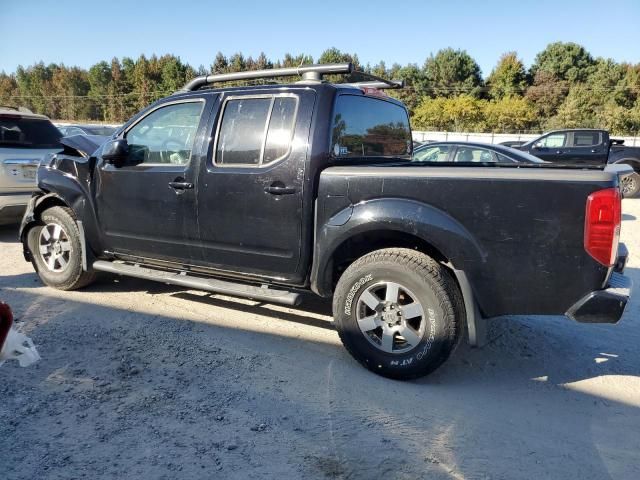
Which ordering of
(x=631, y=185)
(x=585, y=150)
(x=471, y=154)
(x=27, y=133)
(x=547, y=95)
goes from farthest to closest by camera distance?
(x=547, y=95) → (x=585, y=150) → (x=631, y=185) → (x=471, y=154) → (x=27, y=133)

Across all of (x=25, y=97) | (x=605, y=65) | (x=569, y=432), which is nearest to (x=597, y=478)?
(x=569, y=432)

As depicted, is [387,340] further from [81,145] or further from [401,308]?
[81,145]

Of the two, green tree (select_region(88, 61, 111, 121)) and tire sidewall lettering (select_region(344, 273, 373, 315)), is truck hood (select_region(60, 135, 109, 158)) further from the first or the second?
green tree (select_region(88, 61, 111, 121))

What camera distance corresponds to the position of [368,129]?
163 inches

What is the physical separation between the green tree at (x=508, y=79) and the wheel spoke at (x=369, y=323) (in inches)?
2489

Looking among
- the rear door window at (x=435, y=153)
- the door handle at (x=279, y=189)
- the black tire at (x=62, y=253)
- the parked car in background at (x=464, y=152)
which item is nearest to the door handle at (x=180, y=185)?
the door handle at (x=279, y=189)

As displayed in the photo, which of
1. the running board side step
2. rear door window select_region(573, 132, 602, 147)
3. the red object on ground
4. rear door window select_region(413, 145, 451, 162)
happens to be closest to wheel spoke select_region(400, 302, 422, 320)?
the running board side step

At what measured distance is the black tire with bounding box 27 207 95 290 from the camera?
479 centimetres

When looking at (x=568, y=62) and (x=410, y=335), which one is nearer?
(x=410, y=335)

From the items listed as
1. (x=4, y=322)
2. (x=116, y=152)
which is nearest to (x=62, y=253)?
(x=116, y=152)

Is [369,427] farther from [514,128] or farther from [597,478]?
[514,128]

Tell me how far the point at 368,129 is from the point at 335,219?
3.55ft

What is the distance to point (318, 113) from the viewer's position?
11.8 ft

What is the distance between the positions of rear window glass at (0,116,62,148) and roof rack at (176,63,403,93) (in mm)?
4055
